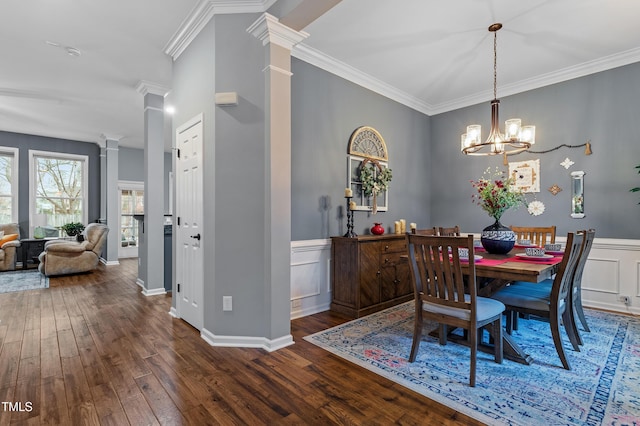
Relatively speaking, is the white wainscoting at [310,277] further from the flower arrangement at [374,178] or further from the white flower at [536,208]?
the white flower at [536,208]

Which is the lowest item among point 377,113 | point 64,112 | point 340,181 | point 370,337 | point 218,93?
point 370,337

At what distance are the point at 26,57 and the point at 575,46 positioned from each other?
20.7ft

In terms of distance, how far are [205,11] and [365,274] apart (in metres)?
3.00

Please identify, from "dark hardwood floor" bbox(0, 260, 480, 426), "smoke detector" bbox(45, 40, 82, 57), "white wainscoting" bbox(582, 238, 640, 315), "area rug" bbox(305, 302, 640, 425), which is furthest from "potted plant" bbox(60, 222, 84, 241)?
"white wainscoting" bbox(582, 238, 640, 315)

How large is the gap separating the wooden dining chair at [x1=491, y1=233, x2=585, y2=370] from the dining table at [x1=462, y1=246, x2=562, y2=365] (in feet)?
0.27

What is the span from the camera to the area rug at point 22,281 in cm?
479

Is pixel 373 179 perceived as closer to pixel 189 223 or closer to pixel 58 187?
pixel 189 223

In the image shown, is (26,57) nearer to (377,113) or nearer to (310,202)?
(310,202)

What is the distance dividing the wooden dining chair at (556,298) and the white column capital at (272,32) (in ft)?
8.52

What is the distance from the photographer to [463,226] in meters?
4.96

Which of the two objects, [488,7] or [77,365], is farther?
[488,7]

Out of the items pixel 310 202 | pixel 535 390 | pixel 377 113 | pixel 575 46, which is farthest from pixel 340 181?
pixel 575 46

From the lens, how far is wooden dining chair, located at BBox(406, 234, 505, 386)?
2.09 metres

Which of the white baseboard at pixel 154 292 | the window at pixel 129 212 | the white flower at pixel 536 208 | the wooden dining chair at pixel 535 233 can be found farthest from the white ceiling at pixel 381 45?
the window at pixel 129 212
